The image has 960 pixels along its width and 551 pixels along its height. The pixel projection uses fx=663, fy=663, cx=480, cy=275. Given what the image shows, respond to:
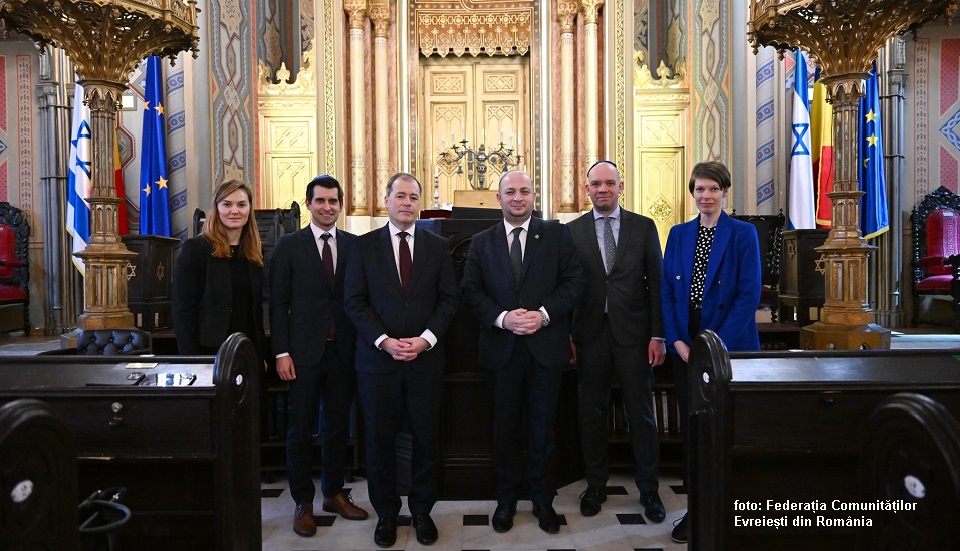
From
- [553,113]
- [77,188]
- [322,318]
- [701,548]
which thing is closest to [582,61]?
[553,113]

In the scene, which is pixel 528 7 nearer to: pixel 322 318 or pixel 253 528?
pixel 322 318

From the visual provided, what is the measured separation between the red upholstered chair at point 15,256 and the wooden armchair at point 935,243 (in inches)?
457

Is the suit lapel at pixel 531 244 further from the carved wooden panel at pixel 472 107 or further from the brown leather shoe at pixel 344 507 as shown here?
the carved wooden panel at pixel 472 107

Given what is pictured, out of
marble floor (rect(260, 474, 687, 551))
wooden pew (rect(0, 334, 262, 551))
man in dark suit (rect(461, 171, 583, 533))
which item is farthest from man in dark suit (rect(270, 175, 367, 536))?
man in dark suit (rect(461, 171, 583, 533))

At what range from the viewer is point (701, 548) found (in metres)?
2.41

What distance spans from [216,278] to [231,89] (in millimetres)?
5541

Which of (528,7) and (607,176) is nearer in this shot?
(607,176)

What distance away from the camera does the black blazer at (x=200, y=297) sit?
3.19 metres

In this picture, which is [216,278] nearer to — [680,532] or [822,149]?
[680,532]

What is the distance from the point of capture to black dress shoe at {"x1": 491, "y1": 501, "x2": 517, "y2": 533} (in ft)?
10.3

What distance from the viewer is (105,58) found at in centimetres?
443

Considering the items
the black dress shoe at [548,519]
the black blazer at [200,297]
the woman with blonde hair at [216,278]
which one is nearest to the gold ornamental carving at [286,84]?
the woman with blonde hair at [216,278]

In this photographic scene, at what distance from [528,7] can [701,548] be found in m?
8.85

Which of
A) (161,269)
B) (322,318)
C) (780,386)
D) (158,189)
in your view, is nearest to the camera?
(780,386)
